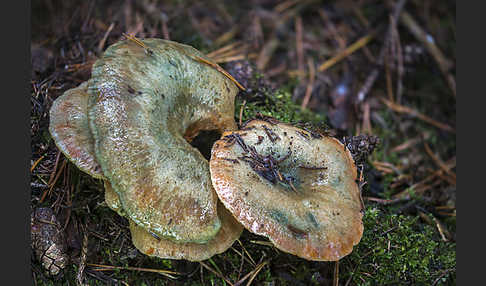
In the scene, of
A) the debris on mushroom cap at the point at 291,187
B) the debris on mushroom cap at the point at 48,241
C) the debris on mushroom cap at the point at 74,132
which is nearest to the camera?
the debris on mushroom cap at the point at 291,187

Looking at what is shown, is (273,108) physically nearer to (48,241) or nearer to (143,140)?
(143,140)

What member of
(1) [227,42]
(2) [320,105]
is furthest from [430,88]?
(1) [227,42]

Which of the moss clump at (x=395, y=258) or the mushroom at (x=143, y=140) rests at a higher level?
the mushroom at (x=143, y=140)

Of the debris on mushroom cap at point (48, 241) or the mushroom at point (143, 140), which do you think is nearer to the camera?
the mushroom at point (143, 140)

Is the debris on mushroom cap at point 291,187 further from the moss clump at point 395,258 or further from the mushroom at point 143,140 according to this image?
the moss clump at point 395,258

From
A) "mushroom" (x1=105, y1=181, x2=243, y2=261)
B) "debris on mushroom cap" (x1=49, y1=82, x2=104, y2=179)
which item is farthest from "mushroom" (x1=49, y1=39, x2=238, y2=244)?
"mushroom" (x1=105, y1=181, x2=243, y2=261)

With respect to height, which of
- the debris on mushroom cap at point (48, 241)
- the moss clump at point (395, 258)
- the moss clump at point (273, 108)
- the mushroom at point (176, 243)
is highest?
the moss clump at point (273, 108)

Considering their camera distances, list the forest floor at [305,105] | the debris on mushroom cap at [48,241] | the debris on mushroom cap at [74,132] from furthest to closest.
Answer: the forest floor at [305,105]
the debris on mushroom cap at [48,241]
the debris on mushroom cap at [74,132]

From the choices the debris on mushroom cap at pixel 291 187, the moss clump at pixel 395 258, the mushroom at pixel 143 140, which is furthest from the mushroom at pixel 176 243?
the moss clump at pixel 395 258
